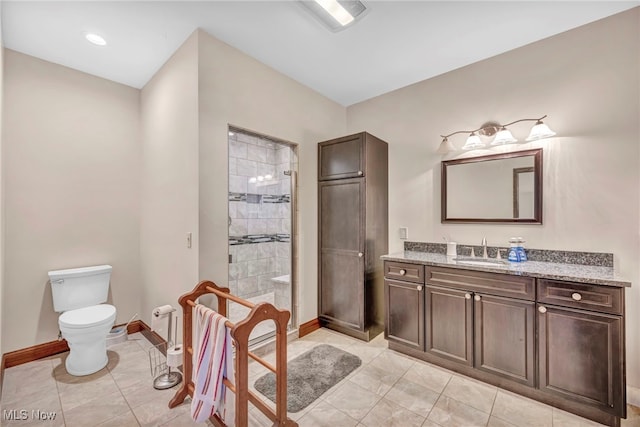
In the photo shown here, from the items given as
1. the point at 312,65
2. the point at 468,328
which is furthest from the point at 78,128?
the point at 468,328

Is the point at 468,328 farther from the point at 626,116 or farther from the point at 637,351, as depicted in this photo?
the point at 626,116

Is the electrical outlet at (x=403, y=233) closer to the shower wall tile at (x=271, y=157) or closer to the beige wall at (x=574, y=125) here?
the beige wall at (x=574, y=125)

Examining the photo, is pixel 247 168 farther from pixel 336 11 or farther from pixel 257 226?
pixel 336 11

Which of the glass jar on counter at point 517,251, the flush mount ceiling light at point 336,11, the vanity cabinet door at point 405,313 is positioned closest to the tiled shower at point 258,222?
the vanity cabinet door at point 405,313

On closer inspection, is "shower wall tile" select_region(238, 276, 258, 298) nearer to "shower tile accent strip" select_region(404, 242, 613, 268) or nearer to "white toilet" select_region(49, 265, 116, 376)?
"white toilet" select_region(49, 265, 116, 376)

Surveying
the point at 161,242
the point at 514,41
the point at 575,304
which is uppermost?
the point at 514,41

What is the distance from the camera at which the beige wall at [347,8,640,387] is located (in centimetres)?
191

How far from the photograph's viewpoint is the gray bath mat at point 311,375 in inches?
76.1

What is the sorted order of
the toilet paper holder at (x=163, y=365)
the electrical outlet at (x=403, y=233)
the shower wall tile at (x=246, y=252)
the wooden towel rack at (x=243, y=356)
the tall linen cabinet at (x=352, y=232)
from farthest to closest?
the shower wall tile at (x=246, y=252) < the electrical outlet at (x=403, y=233) < the tall linen cabinet at (x=352, y=232) < the toilet paper holder at (x=163, y=365) < the wooden towel rack at (x=243, y=356)

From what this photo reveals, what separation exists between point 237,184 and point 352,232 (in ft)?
5.12

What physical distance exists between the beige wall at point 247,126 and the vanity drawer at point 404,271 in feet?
2.90

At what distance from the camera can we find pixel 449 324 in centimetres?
221

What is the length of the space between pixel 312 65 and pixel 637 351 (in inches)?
134

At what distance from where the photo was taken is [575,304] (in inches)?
67.6
